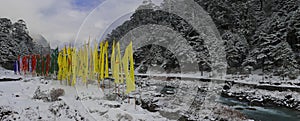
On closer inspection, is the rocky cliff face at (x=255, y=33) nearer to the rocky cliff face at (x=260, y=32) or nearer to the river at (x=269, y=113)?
the rocky cliff face at (x=260, y=32)

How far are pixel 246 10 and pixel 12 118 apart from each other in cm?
3527

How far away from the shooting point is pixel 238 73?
2981 centimetres

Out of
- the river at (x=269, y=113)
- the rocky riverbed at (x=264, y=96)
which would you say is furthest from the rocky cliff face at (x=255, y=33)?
the river at (x=269, y=113)

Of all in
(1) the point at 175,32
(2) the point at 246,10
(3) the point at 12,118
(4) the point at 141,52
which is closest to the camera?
(3) the point at 12,118

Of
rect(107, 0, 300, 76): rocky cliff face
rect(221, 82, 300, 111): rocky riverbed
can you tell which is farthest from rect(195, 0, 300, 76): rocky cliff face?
rect(221, 82, 300, 111): rocky riverbed

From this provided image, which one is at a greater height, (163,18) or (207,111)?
(163,18)

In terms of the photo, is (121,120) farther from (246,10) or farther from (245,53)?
(246,10)

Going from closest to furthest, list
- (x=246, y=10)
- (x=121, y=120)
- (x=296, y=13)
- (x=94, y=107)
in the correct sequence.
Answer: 1. (x=121, y=120)
2. (x=94, y=107)
3. (x=296, y=13)
4. (x=246, y=10)

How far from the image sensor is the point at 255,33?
31.9 metres

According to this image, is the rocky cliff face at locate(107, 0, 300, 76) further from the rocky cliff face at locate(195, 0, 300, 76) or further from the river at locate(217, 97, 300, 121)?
the river at locate(217, 97, 300, 121)

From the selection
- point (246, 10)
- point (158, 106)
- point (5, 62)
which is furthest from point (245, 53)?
point (5, 62)

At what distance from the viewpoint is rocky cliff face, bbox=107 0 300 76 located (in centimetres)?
2495

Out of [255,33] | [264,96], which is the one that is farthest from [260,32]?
[264,96]

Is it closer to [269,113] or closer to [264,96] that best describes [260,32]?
[264,96]
